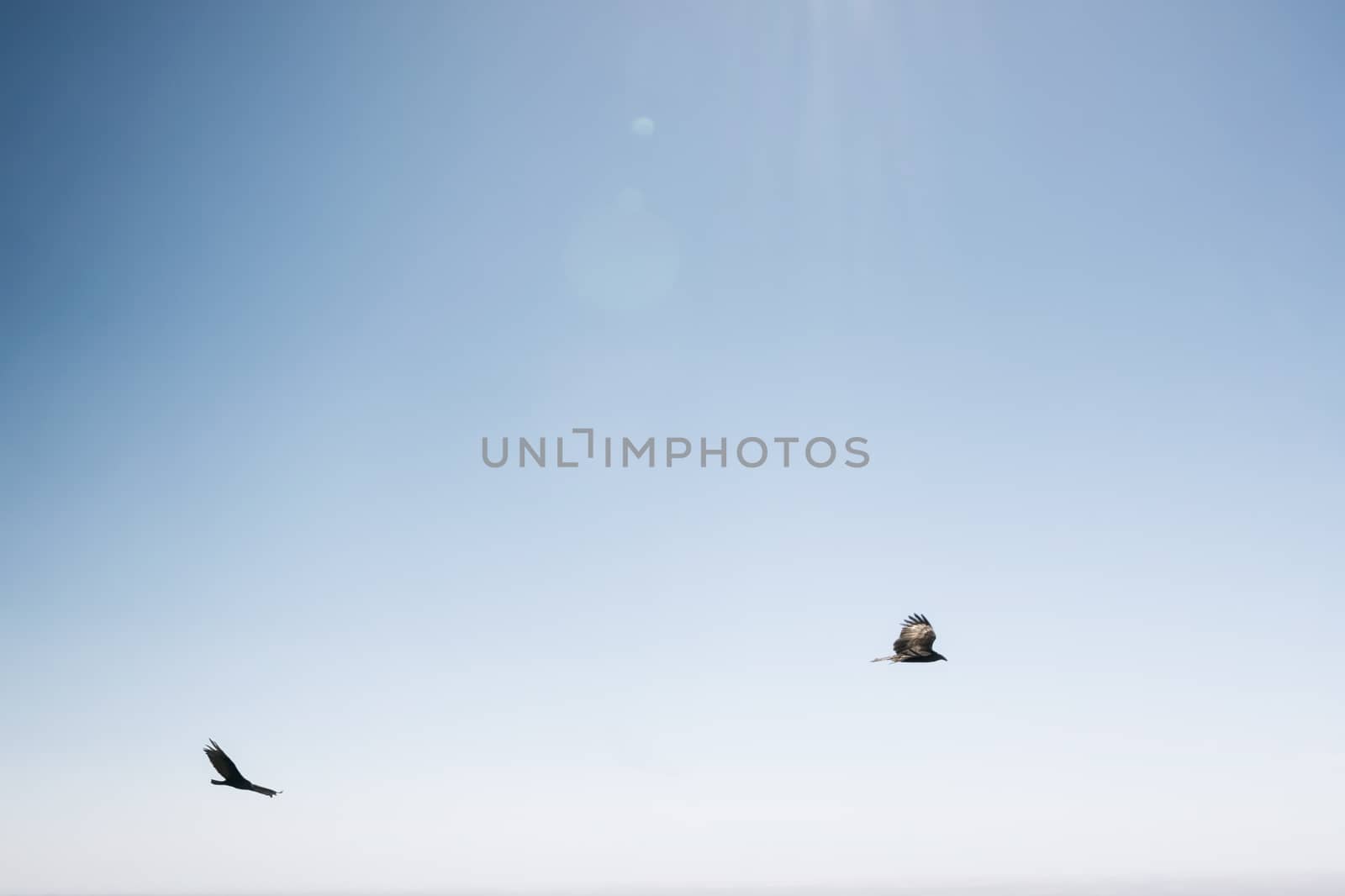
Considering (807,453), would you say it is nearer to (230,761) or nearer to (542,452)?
(542,452)

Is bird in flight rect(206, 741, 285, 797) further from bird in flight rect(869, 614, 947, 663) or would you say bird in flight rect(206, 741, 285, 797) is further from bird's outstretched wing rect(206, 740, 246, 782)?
bird in flight rect(869, 614, 947, 663)

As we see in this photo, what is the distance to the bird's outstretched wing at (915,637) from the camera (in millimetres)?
36188

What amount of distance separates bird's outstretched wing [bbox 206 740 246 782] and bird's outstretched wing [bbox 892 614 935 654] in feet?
85.7

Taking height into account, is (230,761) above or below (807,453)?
below

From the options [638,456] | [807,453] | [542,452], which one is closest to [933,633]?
[807,453]

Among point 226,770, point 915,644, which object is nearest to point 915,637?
point 915,644

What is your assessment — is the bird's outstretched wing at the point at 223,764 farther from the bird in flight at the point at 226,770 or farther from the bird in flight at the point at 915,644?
the bird in flight at the point at 915,644

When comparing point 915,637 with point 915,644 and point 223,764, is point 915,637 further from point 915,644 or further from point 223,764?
point 223,764

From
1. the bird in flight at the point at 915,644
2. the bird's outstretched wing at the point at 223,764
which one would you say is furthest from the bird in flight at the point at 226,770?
the bird in flight at the point at 915,644

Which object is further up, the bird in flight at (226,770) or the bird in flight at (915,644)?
A: the bird in flight at (915,644)

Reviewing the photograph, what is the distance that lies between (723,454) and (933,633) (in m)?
22.1

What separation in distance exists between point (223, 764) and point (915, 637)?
27.3 m

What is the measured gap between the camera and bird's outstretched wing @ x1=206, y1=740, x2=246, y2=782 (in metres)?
25.5

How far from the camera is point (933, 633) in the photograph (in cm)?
3622
